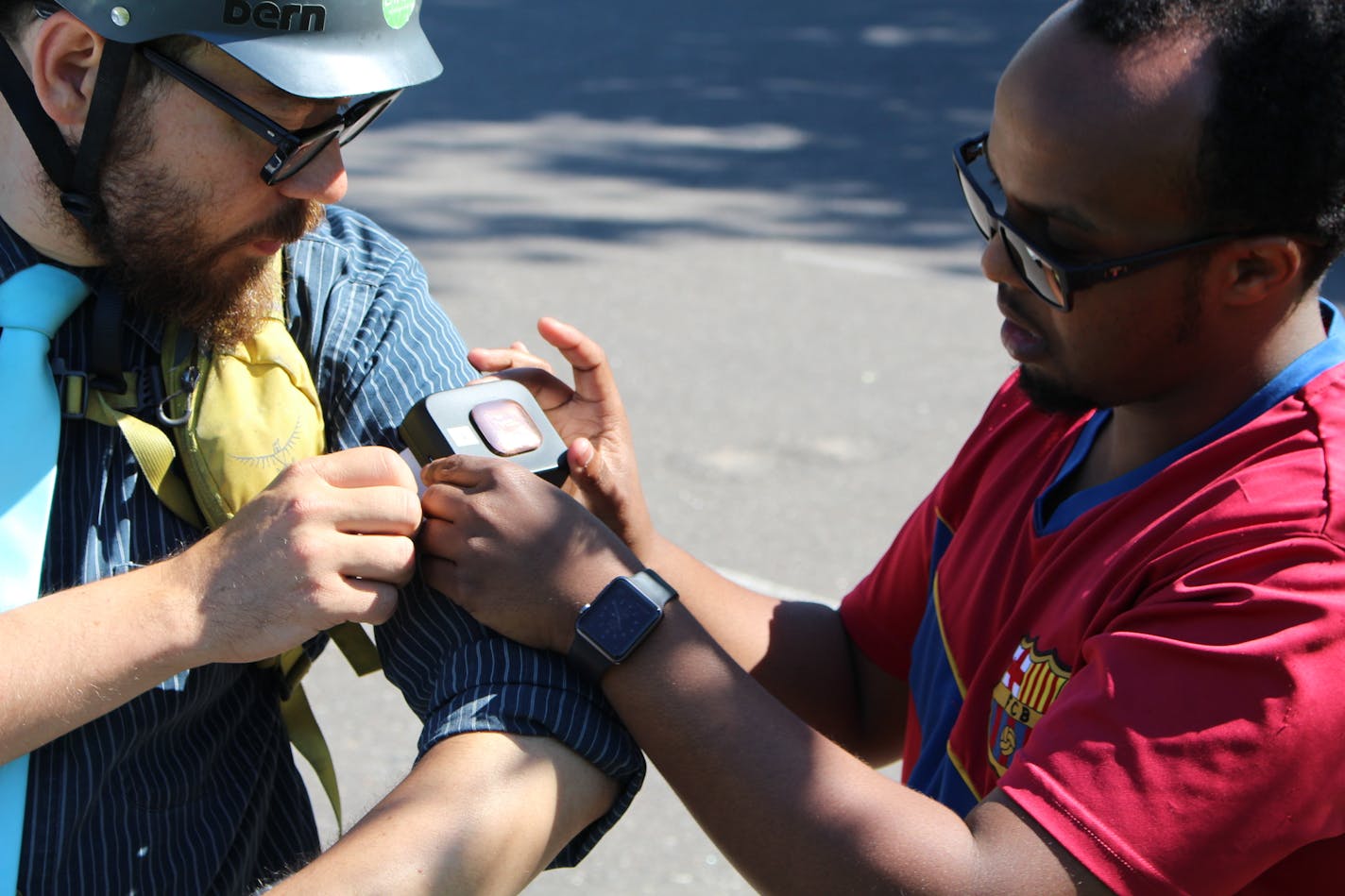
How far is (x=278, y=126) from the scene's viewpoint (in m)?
1.94

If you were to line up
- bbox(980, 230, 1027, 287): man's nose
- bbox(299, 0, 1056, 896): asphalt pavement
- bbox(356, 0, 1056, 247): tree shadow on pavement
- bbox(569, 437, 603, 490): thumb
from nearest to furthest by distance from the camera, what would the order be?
bbox(980, 230, 1027, 287): man's nose → bbox(569, 437, 603, 490): thumb → bbox(299, 0, 1056, 896): asphalt pavement → bbox(356, 0, 1056, 247): tree shadow on pavement

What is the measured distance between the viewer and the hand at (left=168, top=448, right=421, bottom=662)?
5.84 ft

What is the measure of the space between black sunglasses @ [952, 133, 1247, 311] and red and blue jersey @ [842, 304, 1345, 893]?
193 millimetres

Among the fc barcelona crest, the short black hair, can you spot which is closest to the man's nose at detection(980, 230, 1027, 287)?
the short black hair

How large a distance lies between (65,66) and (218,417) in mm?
456

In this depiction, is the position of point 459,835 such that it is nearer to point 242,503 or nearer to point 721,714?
point 721,714

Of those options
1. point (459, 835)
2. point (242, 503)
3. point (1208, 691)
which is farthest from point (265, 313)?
point (1208, 691)

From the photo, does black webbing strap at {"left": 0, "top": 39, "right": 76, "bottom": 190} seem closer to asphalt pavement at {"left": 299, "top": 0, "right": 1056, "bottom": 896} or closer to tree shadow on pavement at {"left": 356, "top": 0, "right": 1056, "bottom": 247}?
asphalt pavement at {"left": 299, "top": 0, "right": 1056, "bottom": 896}

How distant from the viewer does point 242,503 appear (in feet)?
6.38

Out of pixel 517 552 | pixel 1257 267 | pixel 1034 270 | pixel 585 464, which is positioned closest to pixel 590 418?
pixel 585 464

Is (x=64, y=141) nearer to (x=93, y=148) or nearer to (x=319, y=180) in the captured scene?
(x=93, y=148)

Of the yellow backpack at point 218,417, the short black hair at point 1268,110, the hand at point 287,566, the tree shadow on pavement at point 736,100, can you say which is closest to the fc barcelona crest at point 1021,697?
the short black hair at point 1268,110

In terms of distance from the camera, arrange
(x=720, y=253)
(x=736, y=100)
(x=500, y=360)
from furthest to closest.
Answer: (x=736, y=100), (x=720, y=253), (x=500, y=360)

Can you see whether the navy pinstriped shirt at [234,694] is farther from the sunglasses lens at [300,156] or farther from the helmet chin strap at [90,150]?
the sunglasses lens at [300,156]
